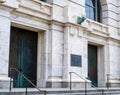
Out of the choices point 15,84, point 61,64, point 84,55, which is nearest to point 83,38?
point 84,55

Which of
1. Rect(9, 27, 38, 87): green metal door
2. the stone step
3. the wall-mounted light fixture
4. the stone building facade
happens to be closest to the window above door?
the stone building facade

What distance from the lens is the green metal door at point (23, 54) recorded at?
14.9m

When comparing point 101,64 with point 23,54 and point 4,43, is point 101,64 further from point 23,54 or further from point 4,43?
point 4,43

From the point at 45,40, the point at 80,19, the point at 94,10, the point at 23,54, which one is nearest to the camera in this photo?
the point at 23,54

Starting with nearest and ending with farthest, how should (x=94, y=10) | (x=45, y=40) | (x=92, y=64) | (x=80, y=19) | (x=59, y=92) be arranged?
(x=59, y=92)
(x=45, y=40)
(x=80, y=19)
(x=92, y=64)
(x=94, y=10)

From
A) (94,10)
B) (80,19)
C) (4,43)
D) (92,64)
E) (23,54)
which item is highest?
(94,10)

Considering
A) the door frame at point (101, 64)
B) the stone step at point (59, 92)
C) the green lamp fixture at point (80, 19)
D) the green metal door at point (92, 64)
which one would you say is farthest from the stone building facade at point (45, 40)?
the door frame at point (101, 64)

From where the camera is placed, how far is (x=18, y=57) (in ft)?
49.8

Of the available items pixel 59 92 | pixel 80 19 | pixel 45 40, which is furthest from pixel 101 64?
pixel 59 92

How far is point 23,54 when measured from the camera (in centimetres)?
1548

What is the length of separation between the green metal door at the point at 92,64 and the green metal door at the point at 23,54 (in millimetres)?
5506

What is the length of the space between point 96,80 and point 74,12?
248 inches

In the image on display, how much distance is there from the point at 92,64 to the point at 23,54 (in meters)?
6.78

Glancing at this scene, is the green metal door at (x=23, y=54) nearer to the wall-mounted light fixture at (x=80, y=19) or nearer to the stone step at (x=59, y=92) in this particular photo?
the stone step at (x=59, y=92)
